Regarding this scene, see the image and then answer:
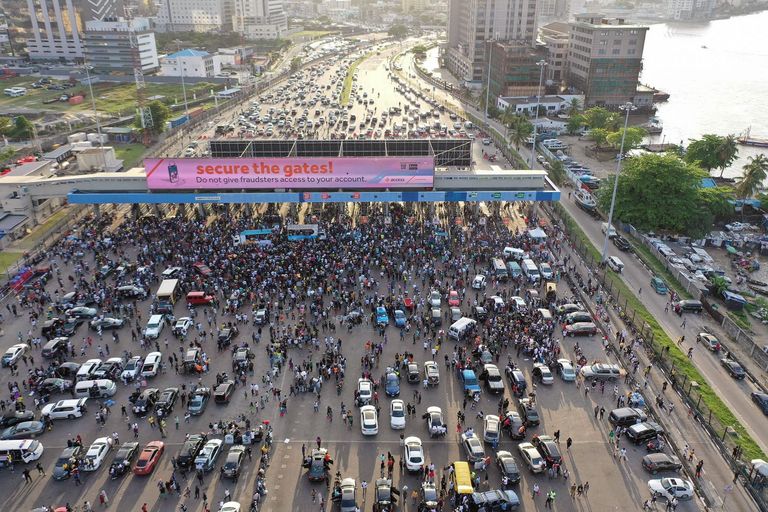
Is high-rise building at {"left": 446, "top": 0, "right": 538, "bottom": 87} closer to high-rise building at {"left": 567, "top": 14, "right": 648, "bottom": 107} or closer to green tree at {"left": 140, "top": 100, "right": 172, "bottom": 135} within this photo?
high-rise building at {"left": 567, "top": 14, "right": 648, "bottom": 107}

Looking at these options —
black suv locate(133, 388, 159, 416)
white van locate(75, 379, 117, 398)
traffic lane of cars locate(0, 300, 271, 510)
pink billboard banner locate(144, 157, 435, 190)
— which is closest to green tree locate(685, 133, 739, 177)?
pink billboard banner locate(144, 157, 435, 190)

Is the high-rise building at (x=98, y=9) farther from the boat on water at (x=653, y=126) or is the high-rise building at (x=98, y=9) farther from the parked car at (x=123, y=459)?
the parked car at (x=123, y=459)

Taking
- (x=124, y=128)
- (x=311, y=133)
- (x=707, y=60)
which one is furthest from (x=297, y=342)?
(x=707, y=60)

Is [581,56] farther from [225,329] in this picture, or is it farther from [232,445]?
[232,445]

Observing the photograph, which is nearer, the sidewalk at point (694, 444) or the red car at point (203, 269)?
the sidewalk at point (694, 444)

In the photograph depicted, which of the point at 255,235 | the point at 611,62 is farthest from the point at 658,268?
the point at 611,62

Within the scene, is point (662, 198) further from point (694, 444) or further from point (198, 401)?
point (198, 401)

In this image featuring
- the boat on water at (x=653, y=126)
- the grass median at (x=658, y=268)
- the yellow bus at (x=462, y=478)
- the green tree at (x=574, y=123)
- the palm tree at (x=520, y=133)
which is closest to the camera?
the yellow bus at (x=462, y=478)

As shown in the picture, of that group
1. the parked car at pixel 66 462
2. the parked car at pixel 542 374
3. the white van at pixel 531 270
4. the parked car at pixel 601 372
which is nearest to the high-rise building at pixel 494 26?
the white van at pixel 531 270
